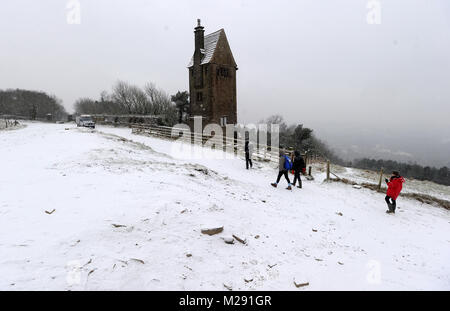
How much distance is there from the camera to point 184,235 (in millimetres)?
5234

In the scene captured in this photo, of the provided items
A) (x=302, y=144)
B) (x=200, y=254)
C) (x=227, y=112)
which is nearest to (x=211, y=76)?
(x=227, y=112)

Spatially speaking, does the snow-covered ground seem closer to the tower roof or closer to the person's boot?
the person's boot

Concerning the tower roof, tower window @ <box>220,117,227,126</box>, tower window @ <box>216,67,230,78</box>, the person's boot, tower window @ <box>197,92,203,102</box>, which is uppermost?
the tower roof

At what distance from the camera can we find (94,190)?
6.56 m

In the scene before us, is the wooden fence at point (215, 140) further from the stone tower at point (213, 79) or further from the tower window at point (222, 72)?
the tower window at point (222, 72)

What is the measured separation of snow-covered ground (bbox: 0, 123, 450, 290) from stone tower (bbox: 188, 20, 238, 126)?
714 inches

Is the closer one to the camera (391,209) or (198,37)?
(391,209)

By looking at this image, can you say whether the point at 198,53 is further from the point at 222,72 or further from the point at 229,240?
the point at 229,240

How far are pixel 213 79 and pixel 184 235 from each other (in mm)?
23590

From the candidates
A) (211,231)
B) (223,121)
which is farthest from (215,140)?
(211,231)

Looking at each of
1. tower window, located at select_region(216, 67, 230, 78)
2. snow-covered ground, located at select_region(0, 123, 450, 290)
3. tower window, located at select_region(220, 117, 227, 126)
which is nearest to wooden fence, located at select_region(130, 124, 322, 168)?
tower window, located at select_region(220, 117, 227, 126)

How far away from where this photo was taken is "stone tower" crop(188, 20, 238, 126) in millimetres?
26484

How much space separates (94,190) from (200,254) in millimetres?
3814

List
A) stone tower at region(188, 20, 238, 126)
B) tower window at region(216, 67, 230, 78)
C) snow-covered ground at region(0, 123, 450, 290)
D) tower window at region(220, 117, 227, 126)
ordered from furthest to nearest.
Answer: tower window at region(220, 117, 227, 126), tower window at region(216, 67, 230, 78), stone tower at region(188, 20, 238, 126), snow-covered ground at region(0, 123, 450, 290)
